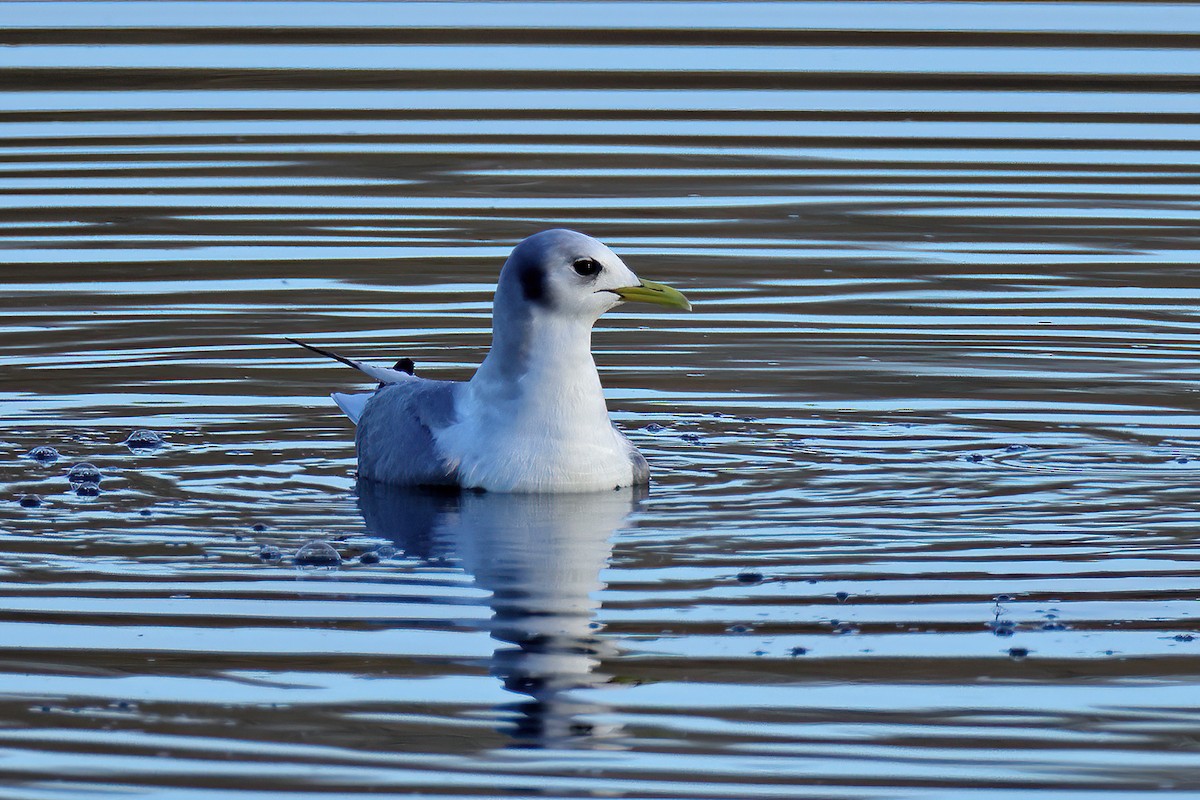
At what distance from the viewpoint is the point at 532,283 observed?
1058 centimetres

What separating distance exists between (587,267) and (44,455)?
Result: 107 inches

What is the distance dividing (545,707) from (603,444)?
3.23 metres

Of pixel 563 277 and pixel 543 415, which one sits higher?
pixel 563 277

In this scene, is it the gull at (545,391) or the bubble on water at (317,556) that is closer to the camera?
the bubble on water at (317,556)

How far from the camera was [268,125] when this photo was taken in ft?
71.5

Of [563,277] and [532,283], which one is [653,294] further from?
[532,283]

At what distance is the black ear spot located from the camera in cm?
1056

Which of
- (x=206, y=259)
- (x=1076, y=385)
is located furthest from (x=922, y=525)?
(x=206, y=259)

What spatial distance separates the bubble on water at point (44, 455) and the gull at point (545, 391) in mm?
1736

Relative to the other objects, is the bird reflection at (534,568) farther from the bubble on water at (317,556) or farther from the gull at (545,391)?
the bubble on water at (317,556)

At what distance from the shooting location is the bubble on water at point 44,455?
36.9 ft

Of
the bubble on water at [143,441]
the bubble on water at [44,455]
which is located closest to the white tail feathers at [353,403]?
the bubble on water at [143,441]

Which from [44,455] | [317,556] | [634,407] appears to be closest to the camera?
[317,556]

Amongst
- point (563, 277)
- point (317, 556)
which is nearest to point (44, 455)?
point (317, 556)
